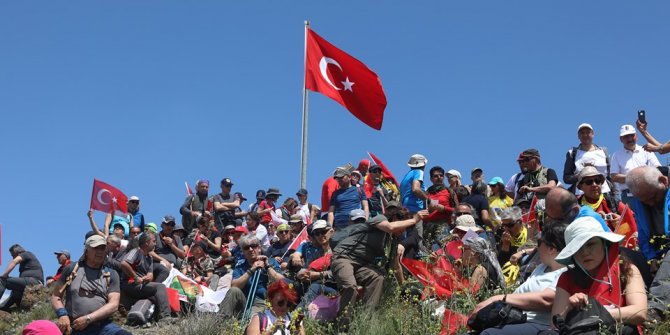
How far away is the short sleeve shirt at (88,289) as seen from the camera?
32.9 feet

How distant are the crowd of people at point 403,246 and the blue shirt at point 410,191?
2cm

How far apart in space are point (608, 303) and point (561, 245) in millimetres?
904

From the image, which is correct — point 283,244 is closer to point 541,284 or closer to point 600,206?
point 600,206

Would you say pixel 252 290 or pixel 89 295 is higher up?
pixel 89 295

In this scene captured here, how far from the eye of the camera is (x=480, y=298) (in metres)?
8.41

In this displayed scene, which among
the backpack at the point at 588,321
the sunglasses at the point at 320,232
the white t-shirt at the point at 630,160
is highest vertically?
the white t-shirt at the point at 630,160

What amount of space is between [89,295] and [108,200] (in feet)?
28.4

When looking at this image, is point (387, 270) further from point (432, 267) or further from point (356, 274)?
point (432, 267)

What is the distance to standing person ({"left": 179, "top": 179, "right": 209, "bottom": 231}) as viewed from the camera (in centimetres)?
1859

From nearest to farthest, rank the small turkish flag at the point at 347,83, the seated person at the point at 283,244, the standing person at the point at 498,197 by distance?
the standing person at the point at 498,197 < the seated person at the point at 283,244 < the small turkish flag at the point at 347,83

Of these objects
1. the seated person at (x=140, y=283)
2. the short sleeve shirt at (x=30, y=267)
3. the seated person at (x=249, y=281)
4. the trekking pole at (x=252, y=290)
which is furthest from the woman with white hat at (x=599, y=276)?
the short sleeve shirt at (x=30, y=267)

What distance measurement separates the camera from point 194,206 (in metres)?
18.8

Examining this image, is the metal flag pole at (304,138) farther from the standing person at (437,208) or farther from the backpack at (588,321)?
the backpack at (588,321)

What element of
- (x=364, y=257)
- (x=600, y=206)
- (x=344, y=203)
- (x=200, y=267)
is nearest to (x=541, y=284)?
(x=600, y=206)
